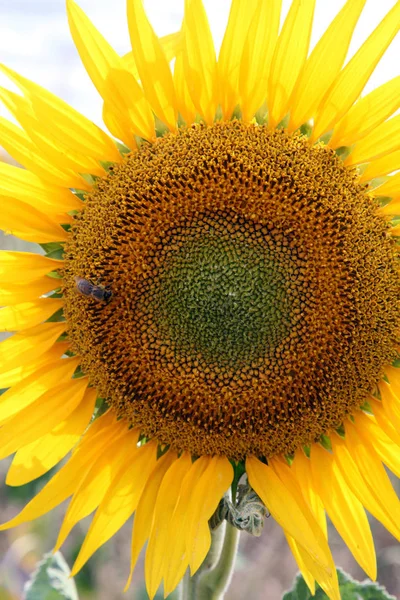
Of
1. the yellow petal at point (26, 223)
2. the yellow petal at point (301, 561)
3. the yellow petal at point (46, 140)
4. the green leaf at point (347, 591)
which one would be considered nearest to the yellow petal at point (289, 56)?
the yellow petal at point (46, 140)

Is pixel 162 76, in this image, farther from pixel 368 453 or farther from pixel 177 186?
pixel 368 453

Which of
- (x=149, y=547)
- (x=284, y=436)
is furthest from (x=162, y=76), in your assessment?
(x=149, y=547)

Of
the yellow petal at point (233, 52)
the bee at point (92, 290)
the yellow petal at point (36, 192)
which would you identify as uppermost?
the yellow petal at point (233, 52)

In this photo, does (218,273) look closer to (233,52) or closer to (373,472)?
(233,52)

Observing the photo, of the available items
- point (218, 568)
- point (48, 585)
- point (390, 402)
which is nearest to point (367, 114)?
point (390, 402)

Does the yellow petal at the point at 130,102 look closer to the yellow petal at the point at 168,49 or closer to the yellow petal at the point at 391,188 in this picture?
the yellow petal at the point at 168,49

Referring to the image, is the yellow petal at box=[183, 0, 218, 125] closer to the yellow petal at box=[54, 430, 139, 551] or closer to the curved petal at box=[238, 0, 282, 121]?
the curved petal at box=[238, 0, 282, 121]
